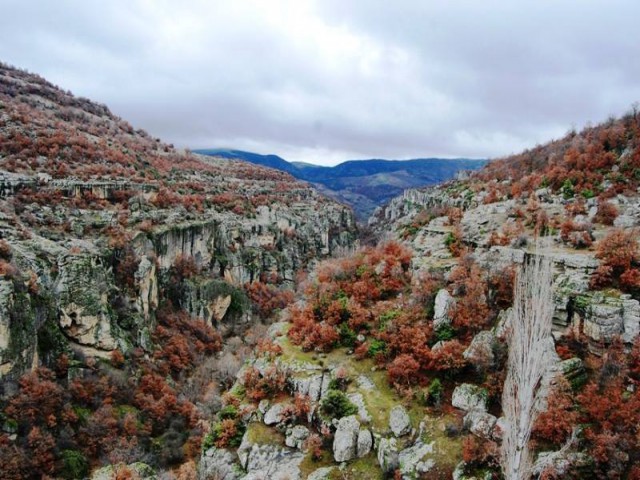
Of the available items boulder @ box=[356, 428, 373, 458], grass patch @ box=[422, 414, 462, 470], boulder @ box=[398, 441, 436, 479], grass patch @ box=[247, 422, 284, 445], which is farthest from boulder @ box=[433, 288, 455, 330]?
grass patch @ box=[247, 422, 284, 445]

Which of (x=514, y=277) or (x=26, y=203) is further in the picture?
(x=26, y=203)

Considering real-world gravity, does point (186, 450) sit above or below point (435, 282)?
below

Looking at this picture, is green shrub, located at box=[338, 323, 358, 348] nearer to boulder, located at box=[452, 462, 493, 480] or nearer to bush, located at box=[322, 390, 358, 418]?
bush, located at box=[322, 390, 358, 418]

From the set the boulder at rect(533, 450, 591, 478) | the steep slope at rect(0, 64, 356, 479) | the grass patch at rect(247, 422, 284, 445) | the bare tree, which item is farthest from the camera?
the steep slope at rect(0, 64, 356, 479)

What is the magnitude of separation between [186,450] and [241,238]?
44482 mm

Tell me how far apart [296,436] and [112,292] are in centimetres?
3184

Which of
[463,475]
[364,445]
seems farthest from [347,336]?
[463,475]

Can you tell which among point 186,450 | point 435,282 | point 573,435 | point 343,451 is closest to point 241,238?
point 186,450

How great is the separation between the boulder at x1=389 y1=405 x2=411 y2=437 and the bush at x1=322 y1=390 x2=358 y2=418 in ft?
5.95

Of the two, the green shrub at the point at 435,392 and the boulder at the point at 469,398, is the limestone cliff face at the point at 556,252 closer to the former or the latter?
the boulder at the point at 469,398

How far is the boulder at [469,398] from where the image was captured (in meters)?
17.7

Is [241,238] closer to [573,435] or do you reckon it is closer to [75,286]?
[75,286]

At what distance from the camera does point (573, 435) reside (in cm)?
1390

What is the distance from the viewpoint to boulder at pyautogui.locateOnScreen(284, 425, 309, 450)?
19000 millimetres
